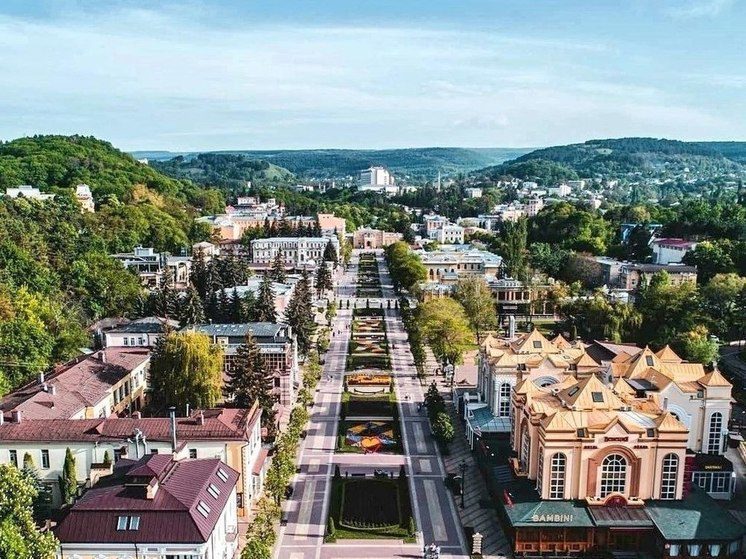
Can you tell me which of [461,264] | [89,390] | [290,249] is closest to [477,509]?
[89,390]

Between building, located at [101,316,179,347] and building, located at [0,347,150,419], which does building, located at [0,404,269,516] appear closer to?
building, located at [0,347,150,419]

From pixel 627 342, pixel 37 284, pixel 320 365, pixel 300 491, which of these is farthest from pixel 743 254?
pixel 37 284

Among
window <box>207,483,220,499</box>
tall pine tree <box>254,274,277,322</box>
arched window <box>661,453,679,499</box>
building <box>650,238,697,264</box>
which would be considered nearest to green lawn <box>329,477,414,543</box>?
window <box>207,483,220,499</box>

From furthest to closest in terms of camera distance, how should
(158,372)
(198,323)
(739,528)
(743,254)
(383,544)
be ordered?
(743,254), (198,323), (158,372), (383,544), (739,528)

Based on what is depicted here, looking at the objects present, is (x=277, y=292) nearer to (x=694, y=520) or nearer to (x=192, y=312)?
(x=192, y=312)

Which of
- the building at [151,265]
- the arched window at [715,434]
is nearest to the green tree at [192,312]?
the building at [151,265]

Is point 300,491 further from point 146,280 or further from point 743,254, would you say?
point 743,254

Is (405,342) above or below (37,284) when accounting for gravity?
below
